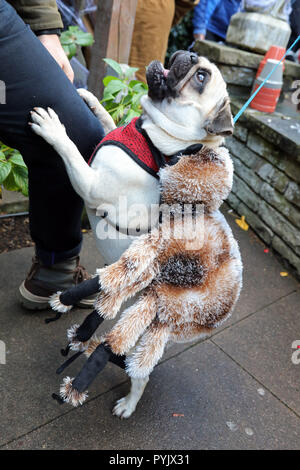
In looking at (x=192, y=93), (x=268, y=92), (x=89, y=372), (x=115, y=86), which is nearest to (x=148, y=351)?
(x=89, y=372)

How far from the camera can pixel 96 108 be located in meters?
1.98

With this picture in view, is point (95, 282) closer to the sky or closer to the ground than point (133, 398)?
closer to the sky

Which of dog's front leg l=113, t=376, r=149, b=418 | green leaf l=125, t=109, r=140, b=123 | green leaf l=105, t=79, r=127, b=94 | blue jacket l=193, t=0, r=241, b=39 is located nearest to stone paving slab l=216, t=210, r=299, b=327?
dog's front leg l=113, t=376, r=149, b=418

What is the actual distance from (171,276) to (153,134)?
57cm

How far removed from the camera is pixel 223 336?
8.23 feet

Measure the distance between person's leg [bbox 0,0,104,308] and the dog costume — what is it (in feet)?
1.74

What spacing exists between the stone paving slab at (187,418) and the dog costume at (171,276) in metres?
0.33

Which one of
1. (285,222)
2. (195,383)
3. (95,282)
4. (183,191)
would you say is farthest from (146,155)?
(285,222)

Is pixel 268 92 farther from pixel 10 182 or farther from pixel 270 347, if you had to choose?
pixel 10 182

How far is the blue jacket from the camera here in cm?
543

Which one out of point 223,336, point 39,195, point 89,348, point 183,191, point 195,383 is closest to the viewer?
point 183,191

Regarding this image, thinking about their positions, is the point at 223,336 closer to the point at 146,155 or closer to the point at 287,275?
the point at 287,275

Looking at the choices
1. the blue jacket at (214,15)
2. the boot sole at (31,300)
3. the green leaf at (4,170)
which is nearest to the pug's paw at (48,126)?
the green leaf at (4,170)
